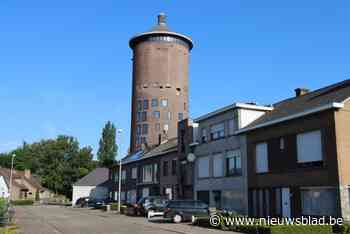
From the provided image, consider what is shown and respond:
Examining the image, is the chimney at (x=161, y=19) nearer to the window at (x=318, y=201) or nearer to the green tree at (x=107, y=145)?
the green tree at (x=107, y=145)

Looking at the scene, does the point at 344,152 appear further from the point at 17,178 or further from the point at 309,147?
the point at 17,178

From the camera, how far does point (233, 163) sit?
34656mm

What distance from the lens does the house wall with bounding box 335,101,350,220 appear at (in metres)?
23.8

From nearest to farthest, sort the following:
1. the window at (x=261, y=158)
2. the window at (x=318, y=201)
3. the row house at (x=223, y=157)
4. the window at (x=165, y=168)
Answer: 1. the window at (x=318, y=201)
2. the window at (x=261, y=158)
3. the row house at (x=223, y=157)
4. the window at (x=165, y=168)

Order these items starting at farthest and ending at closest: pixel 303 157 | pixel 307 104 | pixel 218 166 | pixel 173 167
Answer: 1. pixel 173 167
2. pixel 218 166
3. pixel 307 104
4. pixel 303 157

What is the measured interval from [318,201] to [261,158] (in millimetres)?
6202

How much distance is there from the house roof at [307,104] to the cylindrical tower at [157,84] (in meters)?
51.2

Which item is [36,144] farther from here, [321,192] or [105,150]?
[321,192]

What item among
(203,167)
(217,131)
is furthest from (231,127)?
(203,167)

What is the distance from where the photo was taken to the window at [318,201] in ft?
80.8

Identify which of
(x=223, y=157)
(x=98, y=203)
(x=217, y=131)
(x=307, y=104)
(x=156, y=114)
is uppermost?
(x=156, y=114)

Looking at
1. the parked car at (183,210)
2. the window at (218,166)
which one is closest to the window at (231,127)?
the window at (218,166)

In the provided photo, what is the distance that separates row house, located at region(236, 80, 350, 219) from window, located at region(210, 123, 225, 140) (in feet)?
11.0
